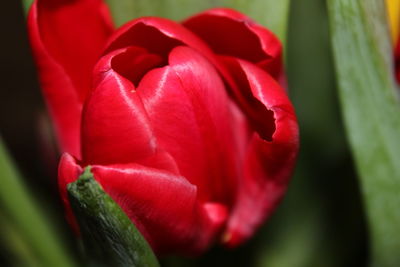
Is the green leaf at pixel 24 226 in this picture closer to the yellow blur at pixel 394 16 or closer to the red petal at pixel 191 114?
the red petal at pixel 191 114

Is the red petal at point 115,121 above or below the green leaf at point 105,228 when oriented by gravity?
above

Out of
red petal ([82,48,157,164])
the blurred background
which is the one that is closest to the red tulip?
red petal ([82,48,157,164])

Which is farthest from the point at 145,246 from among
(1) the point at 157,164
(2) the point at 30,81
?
(2) the point at 30,81

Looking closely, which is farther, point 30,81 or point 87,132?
point 30,81

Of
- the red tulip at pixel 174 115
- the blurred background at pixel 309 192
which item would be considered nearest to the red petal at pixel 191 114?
the red tulip at pixel 174 115

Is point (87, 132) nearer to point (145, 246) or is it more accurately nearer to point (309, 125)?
point (145, 246)

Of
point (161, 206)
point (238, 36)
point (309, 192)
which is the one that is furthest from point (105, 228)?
point (309, 192)

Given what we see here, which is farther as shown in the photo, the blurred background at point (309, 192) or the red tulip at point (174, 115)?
the blurred background at point (309, 192)
